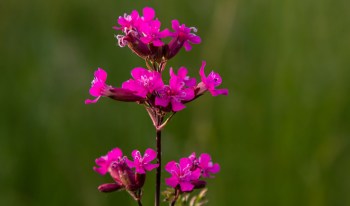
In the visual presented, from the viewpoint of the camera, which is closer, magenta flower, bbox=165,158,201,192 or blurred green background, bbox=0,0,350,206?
magenta flower, bbox=165,158,201,192

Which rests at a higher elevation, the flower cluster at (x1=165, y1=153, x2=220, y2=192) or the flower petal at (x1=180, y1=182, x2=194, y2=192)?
the flower cluster at (x1=165, y1=153, x2=220, y2=192)

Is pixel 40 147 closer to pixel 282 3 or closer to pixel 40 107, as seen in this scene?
pixel 40 107

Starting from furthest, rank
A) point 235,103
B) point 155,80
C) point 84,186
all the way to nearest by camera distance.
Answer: point 235,103, point 84,186, point 155,80

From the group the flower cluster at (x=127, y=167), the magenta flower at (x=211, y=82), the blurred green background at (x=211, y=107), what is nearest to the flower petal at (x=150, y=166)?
the flower cluster at (x=127, y=167)

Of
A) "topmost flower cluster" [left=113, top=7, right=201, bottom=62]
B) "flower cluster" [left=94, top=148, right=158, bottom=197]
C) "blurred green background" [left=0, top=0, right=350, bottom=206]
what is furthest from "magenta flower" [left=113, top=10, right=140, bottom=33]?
"blurred green background" [left=0, top=0, right=350, bottom=206]

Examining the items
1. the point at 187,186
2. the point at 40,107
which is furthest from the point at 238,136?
the point at 187,186

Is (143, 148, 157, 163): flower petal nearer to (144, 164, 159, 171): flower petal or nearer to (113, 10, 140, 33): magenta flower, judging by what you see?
(144, 164, 159, 171): flower petal
